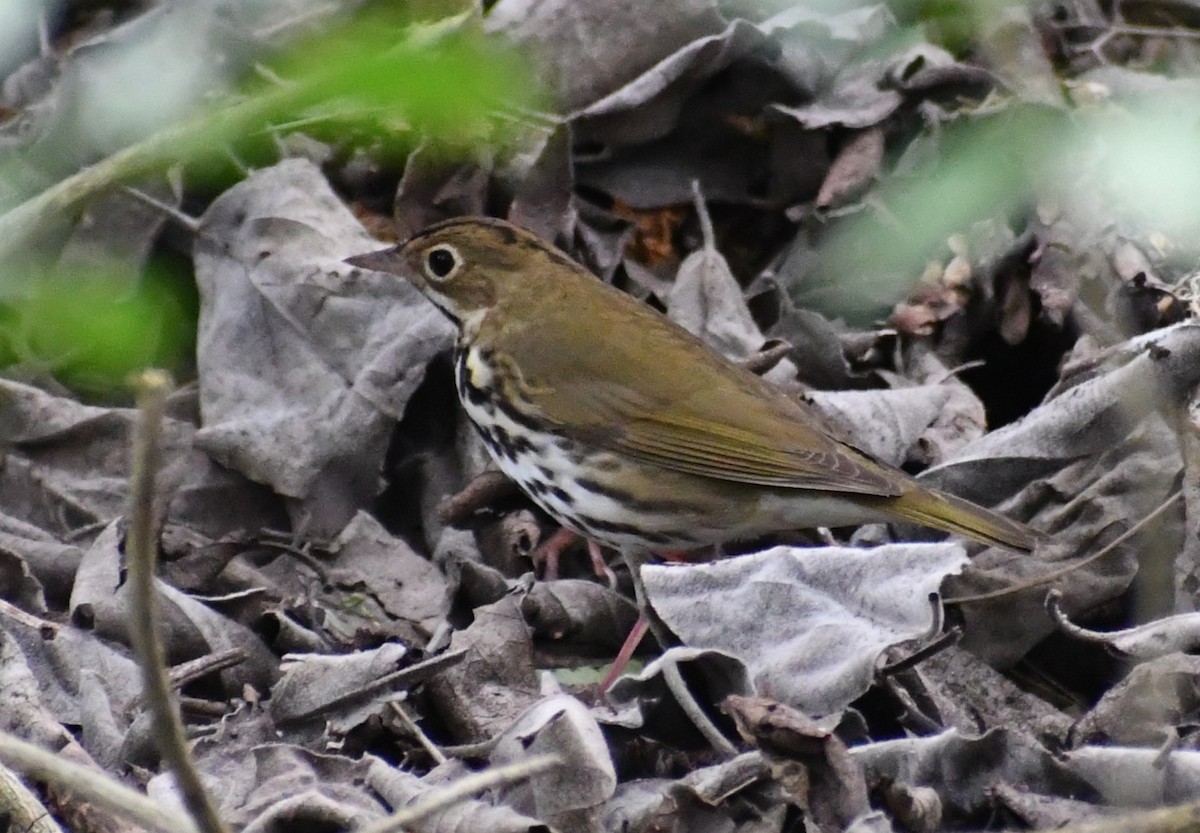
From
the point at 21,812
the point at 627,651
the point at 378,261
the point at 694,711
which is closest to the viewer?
→ the point at 21,812

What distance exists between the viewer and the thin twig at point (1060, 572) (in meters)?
4.18

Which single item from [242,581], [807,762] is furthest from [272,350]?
[807,762]

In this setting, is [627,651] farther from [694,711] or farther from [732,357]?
[732,357]

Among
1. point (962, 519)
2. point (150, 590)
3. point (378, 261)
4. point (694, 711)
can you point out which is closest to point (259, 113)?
point (150, 590)

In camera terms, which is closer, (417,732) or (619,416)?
(417,732)

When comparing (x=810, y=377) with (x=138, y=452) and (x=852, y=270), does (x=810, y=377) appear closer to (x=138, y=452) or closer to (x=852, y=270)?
(x=852, y=270)

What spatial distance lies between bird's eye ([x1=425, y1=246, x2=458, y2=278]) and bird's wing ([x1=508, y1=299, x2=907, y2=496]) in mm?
327

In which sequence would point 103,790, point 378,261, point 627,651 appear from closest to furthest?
point 103,790
point 627,651
point 378,261

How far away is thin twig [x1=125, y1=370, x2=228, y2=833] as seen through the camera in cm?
162

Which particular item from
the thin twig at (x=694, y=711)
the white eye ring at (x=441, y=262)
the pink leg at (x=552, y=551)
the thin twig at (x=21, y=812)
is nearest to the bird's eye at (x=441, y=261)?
the white eye ring at (x=441, y=262)

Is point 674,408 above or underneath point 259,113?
underneath

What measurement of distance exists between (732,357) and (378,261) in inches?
49.1

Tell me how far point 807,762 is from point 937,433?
200 centimetres

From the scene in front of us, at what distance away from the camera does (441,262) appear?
5.02m
